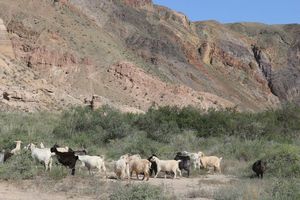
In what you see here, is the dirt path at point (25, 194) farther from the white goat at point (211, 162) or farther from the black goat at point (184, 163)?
the white goat at point (211, 162)

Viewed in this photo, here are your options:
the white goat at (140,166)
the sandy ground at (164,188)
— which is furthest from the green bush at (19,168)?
the white goat at (140,166)

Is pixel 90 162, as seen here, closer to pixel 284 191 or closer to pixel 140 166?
pixel 140 166

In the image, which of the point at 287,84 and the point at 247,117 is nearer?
the point at 247,117

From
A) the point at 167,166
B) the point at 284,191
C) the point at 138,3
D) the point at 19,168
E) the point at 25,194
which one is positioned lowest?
the point at 25,194

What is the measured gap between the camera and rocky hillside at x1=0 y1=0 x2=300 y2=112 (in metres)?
55.0

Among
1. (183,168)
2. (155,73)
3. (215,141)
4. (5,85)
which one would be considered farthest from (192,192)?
(155,73)

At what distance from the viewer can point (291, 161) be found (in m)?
18.2

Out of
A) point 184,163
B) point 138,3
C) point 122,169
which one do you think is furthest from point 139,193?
point 138,3

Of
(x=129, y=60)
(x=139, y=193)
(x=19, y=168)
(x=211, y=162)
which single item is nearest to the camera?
(x=139, y=193)

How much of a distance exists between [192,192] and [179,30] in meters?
87.7

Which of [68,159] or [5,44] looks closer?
[68,159]

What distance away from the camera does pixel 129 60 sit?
70.2 m

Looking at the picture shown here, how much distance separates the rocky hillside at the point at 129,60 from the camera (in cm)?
5500

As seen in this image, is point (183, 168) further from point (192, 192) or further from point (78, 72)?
point (78, 72)
